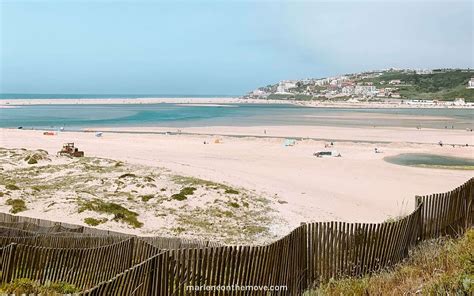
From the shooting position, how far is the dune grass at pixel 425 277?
18.6ft

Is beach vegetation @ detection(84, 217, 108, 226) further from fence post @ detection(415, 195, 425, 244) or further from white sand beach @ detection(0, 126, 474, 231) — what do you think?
fence post @ detection(415, 195, 425, 244)

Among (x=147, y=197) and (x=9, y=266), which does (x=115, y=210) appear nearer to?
(x=147, y=197)

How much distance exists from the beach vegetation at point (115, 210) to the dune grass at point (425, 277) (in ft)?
40.9

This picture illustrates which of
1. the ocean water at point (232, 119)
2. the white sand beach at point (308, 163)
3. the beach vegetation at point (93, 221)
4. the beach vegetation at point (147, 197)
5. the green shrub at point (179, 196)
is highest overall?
the ocean water at point (232, 119)

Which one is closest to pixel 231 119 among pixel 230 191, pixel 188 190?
pixel 230 191

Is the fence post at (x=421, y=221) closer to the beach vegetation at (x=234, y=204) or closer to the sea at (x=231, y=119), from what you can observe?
the beach vegetation at (x=234, y=204)

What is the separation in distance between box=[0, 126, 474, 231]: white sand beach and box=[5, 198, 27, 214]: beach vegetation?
11119 mm

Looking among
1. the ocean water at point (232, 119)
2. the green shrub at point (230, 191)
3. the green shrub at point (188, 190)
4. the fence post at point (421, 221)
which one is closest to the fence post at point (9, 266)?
the fence post at point (421, 221)

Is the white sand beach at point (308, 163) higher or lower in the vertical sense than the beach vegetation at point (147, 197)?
lower

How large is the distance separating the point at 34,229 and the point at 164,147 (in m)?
37.8

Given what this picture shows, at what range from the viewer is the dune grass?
5.68 m

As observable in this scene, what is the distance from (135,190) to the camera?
80.7ft

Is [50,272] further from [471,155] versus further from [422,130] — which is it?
[422,130]

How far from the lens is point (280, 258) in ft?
25.6
